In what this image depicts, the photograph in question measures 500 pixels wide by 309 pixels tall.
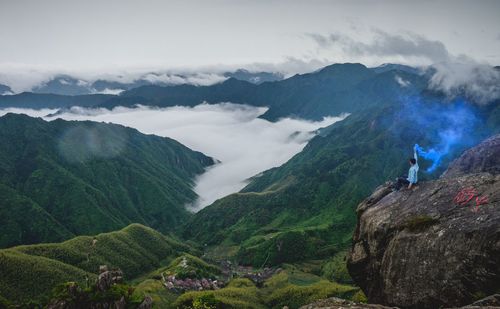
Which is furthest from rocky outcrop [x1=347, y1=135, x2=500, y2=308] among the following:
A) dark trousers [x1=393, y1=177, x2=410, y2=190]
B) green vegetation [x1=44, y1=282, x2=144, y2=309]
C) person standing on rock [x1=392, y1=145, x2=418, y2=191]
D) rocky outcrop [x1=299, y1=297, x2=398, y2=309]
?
green vegetation [x1=44, y1=282, x2=144, y2=309]

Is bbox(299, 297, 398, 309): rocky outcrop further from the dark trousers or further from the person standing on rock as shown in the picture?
the dark trousers

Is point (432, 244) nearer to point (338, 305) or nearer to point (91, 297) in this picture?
point (338, 305)

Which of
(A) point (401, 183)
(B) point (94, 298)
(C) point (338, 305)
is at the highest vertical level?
(A) point (401, 183)

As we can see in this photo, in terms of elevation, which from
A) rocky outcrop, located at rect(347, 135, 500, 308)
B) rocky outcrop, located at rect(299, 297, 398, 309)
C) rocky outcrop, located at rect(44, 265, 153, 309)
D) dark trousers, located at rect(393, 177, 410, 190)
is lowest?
rocky outcrop, located at rect(44, 265, 153, 309)

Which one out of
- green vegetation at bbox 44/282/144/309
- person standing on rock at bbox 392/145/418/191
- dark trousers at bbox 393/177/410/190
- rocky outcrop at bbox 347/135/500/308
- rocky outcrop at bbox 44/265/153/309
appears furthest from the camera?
green vegetation at bbox 44/282/144/309

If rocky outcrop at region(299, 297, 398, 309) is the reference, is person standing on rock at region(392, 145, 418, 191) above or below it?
above

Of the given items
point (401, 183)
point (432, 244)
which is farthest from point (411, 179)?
point (432, 244)

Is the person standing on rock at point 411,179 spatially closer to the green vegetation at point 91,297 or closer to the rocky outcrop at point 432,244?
the rocky outcrop at point 432,244

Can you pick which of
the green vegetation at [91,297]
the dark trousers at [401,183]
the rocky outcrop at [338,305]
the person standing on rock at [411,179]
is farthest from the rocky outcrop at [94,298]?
the rocky outcrop at [338,305]
